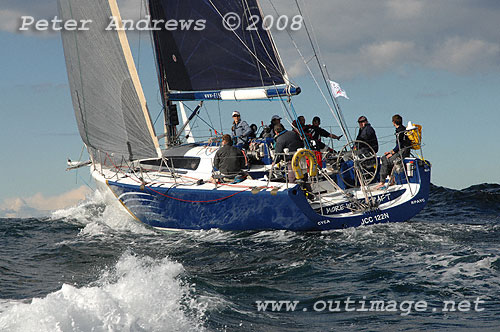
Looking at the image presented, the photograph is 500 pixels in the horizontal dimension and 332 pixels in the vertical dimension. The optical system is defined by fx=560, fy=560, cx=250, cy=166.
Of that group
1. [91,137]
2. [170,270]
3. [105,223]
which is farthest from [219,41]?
[170,270]

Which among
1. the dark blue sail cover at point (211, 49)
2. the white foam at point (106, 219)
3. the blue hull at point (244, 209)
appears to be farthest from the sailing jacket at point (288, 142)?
the white foam at point (106, 219)

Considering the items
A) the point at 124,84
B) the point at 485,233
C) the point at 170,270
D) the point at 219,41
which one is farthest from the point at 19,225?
the point at 485,233

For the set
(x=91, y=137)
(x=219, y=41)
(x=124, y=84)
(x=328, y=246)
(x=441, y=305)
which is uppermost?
(x=219, y=41)

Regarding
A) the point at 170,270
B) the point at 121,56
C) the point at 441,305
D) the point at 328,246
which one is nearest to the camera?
the point at 441,305

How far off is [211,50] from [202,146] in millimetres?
2379

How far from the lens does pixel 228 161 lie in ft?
35.1

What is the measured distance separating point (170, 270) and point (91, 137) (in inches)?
214

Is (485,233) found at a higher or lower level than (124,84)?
lower

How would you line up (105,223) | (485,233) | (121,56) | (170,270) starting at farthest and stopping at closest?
(105,223), (121,56), (485,233), (170,270)

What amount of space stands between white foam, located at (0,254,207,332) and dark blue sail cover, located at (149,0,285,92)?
6887mm

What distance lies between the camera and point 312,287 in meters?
7.01

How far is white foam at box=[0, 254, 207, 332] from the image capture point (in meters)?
4.74

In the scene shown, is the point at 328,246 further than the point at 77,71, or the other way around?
the point at 77,71

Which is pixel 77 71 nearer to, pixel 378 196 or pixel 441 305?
pixel 378 196
